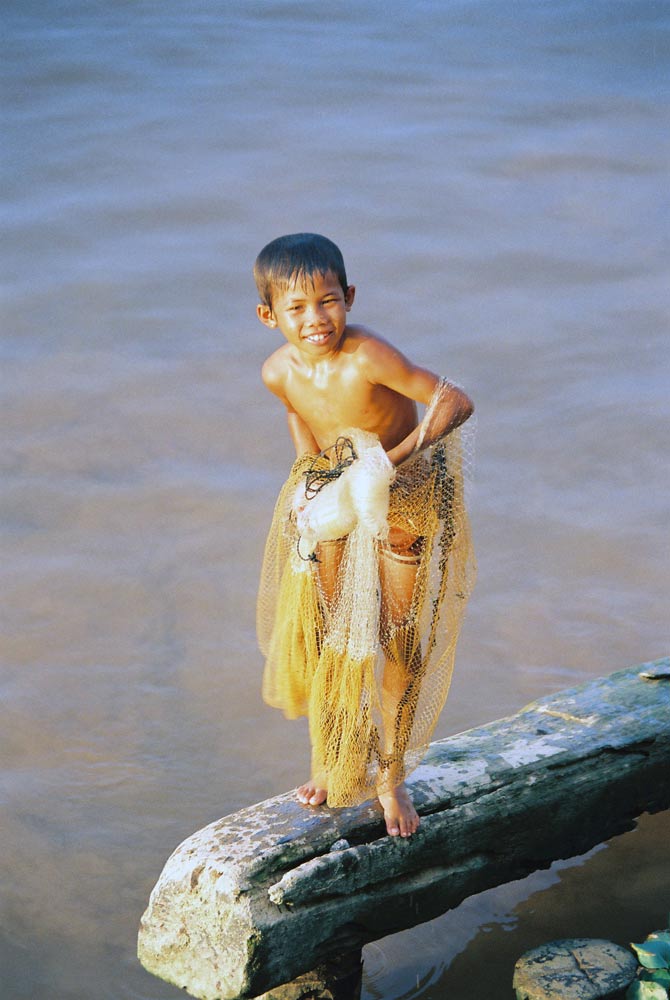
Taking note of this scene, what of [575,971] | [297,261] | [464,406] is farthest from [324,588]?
[575,971]

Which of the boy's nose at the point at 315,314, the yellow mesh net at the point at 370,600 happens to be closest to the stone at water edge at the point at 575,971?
the yellow mesh net at the point at 370,600

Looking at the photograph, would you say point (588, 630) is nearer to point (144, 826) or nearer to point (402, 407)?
point (144, 826)

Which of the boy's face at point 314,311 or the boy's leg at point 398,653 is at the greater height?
the boy's face at point 314,311

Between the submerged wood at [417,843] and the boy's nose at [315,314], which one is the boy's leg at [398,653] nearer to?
the submerged wood at [417,843]

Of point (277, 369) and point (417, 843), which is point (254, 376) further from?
point (417, 843)

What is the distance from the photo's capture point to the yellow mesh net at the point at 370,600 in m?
2.80

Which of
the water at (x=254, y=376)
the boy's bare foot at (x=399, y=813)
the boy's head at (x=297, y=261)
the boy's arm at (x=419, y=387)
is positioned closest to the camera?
the boy's head at (x=297, y=261)

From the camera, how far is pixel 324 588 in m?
2.97

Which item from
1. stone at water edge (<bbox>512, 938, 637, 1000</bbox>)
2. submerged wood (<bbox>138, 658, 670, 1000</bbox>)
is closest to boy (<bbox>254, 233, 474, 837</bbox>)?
submerged wood (<bbox>138, 658, 670, 1000</bbox>)

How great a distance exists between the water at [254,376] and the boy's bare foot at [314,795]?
2.50 feet

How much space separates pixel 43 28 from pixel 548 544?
725 cm

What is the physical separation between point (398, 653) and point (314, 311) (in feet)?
2.73

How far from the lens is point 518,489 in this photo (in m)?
5.87

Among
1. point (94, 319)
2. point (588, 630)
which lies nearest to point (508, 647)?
point (588, 630)
